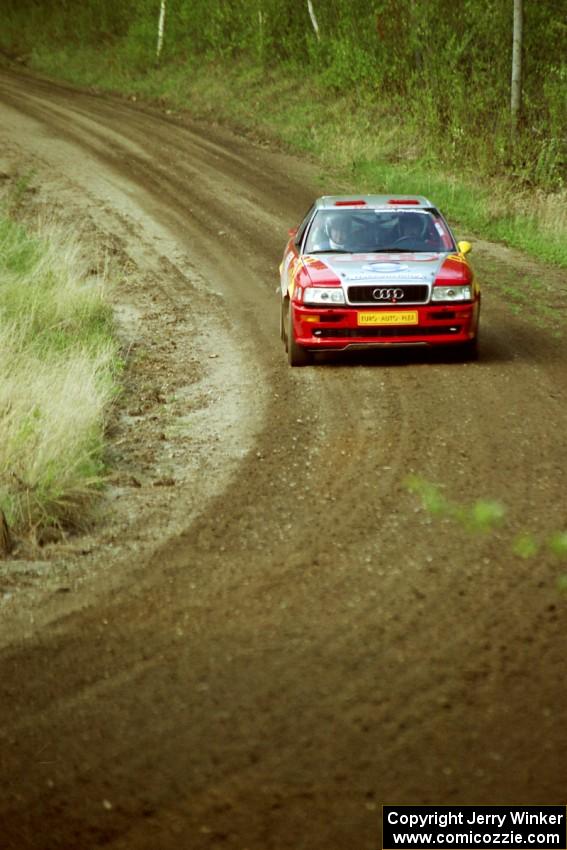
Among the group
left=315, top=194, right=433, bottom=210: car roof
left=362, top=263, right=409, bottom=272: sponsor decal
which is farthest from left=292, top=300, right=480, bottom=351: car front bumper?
left=315, top=194, right=433, bottom=210: car roof

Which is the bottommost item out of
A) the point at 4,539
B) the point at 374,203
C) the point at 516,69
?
the point at 4,539

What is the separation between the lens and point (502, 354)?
11625 millimetres

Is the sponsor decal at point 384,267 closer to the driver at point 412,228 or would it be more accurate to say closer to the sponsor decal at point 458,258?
the sponsor decal at point 458,258

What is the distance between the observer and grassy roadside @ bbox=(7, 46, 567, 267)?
19766 mm

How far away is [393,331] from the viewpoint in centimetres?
1076

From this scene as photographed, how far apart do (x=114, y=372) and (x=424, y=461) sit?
4.08m

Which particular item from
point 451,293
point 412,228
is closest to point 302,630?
point 451,293

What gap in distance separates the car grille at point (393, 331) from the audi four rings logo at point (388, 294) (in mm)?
272

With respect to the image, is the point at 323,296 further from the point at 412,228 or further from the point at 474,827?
the point at 474,827

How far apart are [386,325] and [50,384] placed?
3.27 meters

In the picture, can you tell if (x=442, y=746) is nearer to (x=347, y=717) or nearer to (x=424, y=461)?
(x=347, y=717)

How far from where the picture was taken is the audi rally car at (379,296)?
420 inches

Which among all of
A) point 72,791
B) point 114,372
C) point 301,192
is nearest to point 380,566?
point 72,791

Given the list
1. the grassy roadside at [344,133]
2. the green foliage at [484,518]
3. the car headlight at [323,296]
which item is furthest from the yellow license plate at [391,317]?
the grassy roadside at [344,133]
